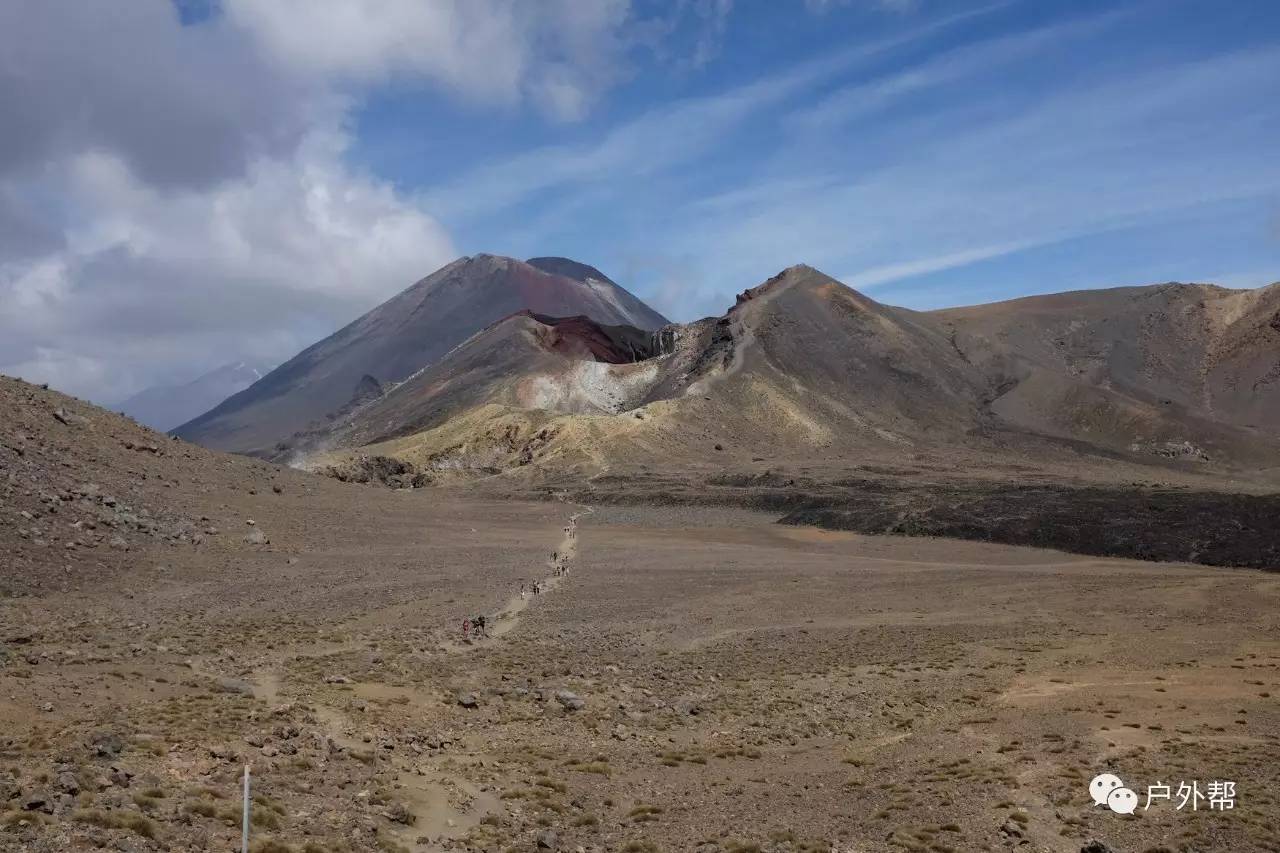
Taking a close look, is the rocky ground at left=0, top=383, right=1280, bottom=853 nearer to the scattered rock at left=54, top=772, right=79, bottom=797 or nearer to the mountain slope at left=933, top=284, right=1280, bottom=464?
the scattered rock at left=54, top=772, right=79, bottom=797

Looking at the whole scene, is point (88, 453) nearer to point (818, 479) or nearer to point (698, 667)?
point (698, 667)

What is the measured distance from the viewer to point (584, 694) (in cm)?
1984

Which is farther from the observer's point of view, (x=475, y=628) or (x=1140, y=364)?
(x=1140, y=364)

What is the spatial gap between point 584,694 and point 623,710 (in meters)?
1.44

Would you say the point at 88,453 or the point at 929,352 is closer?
the point at 88,453

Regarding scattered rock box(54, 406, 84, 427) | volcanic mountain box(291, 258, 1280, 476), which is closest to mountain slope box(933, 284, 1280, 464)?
volcanic mountain box(291, 258, 1280, 476)

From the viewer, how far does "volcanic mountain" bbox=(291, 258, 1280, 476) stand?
95.6 metres

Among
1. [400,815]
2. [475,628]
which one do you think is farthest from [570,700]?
[475,628]

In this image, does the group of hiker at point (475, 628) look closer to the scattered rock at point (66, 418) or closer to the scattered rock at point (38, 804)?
the scattered rock at point (38, 804)

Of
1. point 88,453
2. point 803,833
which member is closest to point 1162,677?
point 803,833

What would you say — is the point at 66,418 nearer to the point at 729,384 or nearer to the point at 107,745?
the point at 107,745

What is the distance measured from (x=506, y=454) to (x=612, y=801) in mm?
83304

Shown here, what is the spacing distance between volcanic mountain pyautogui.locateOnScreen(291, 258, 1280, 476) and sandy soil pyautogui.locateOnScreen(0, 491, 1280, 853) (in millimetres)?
55138

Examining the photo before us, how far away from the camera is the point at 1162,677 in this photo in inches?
814
